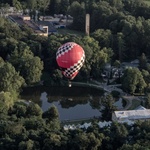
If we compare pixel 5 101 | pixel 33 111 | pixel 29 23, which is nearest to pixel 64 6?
pixel 29 23

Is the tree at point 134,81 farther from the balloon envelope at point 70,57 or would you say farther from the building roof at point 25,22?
the building roof at point 25,22

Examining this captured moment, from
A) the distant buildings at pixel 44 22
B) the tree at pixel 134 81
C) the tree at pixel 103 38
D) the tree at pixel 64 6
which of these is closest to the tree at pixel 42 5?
the distant buildings at pixel 44 22

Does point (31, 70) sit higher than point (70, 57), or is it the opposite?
point (70, 57)

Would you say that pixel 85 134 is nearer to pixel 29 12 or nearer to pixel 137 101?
pixel 137 101

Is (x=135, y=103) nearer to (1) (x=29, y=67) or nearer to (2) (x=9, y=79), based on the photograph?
(1) (x=29, y=67)

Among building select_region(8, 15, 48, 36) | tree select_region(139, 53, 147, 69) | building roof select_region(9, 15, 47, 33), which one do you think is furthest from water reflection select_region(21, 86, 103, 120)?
building roof select_region(9, 15, 47, 33)
